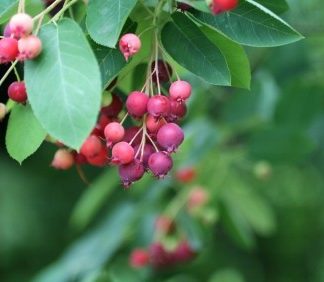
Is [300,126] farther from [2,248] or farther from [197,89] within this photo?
[2,248]

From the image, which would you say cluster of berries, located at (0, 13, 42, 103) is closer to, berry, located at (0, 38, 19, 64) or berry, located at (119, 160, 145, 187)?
berry, located at (0, 38, 19, 64)

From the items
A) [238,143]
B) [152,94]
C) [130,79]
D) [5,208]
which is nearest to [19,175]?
[5,208]

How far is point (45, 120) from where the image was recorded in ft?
2.64

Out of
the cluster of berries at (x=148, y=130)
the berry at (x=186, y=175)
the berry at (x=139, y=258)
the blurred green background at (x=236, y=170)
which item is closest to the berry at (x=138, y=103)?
the cluster of berries at (x=148, y=130)

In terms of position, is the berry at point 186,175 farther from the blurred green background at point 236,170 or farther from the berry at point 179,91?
the berry at point 179,91

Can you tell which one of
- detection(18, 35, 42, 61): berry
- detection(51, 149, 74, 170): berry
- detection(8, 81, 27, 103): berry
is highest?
detection(18, 35, 42, 61): berry

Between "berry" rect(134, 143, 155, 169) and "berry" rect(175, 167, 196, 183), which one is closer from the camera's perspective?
"berry" rect(134, 143, 155, 169)

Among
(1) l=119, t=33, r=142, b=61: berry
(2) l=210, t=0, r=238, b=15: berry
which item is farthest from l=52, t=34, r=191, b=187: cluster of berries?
(2) l=210, t=0, r=238, b=15: berry

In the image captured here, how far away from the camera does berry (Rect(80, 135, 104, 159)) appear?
100 cm

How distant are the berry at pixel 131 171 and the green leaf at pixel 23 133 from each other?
116 millimetres

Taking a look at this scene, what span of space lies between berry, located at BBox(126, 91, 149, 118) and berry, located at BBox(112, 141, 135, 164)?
0.04 m

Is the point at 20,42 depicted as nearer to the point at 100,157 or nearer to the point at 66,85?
the point at 66,85

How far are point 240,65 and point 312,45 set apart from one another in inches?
49.8

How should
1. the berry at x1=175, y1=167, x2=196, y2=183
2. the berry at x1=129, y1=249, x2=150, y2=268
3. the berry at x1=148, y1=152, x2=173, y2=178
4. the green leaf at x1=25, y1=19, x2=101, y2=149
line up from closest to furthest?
the green leaf at x1=25, y1=19, x2=101, y2=149 → the berry at x1=148, y1=152, x2=173, y2=178 → the berry at x1=129, y1=249, x2=150, y2=268 → the berry at x1=175, y1=167, x2=196, y2=183
